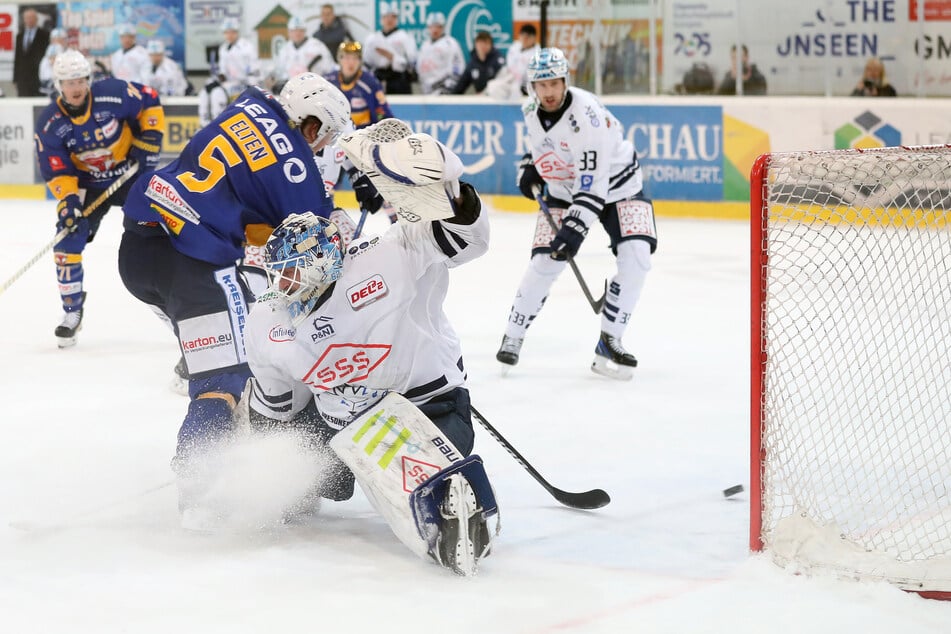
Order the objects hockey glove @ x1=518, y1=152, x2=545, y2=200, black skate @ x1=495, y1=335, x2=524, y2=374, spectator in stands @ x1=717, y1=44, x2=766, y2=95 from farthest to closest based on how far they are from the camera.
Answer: spectator in stands @ x1=717, y1=44, x2=766, y2=95 < hockey glove @ x1=518, y1=152, x2=545, y2=200 < black skate @ x1=495, y1=335, x2=524, y2=374

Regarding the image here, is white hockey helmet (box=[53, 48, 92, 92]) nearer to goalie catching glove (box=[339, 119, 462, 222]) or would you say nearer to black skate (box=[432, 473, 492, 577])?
goalie catching glove (box=[339, 119, 462, 222])

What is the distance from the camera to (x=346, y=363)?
3.02 m

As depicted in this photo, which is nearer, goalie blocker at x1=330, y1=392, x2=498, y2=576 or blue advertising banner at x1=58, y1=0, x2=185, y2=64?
goalie blocker at x1=330, y1=392, x2=498, y2=576

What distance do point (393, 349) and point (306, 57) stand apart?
922 cm

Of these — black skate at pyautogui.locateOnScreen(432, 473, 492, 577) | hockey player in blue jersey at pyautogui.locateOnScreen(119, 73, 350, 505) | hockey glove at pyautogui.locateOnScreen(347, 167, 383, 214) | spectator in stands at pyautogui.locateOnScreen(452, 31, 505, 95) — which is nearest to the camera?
black skate at pyautogui.locateOnScreen(432, 473, 492, 577)

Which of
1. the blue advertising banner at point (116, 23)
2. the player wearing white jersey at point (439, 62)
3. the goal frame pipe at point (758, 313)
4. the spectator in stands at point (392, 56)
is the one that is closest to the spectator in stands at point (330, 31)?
the spectator in stands at point (392, 56)

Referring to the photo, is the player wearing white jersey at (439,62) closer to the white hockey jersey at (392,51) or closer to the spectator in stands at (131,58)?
the white hockey jersey at (392,51)

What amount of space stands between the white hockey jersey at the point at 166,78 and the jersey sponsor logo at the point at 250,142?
31.0 feet

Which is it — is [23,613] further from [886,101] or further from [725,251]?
[886,101]

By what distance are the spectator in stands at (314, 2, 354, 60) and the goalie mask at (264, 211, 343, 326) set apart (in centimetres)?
925

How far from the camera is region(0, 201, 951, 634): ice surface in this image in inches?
104

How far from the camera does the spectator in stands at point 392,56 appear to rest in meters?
11.2

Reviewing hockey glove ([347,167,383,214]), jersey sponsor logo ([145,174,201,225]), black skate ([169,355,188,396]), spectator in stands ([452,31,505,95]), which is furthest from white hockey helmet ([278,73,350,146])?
spectator in stands ([452,31,505,95])

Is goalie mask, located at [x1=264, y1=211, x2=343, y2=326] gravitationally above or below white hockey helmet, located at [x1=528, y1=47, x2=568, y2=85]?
below
